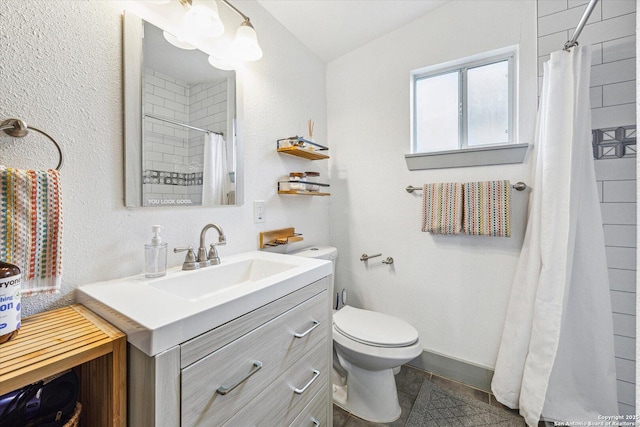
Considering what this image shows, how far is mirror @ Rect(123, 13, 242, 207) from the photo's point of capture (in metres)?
0.94

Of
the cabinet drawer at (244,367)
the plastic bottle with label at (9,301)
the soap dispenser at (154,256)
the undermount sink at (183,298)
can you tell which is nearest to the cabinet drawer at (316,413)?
the cabinet drawer at (244,367)

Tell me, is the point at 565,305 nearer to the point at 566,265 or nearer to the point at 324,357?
the point at 566,265

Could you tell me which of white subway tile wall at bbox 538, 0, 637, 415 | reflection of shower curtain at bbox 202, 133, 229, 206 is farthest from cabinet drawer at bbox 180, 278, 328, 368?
white subway tile wall at bbox 538, 0, 637, 415

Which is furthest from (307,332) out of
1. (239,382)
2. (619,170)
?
(619,170)

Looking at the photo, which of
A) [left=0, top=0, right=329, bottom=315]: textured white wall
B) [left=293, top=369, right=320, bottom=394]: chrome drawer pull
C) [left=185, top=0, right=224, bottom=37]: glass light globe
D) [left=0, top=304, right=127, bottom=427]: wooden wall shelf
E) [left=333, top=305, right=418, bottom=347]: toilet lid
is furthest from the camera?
[left=333, top=305, right=418, bottom=347]: toilet lid

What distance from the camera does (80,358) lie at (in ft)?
1.76

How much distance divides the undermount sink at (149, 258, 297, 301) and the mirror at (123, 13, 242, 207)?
0.97ft

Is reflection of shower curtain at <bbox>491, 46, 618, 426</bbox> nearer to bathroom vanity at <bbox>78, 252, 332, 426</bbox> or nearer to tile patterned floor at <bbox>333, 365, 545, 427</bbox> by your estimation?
tile patterned floor at <bbox>333, 365, 545, 427</bbox>

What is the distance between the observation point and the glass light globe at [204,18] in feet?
3.39

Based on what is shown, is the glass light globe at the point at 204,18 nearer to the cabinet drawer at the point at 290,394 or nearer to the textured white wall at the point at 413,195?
the textured white wall at the point at 413,195

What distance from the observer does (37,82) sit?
744mm

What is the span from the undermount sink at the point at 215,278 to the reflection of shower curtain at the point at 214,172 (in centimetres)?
31

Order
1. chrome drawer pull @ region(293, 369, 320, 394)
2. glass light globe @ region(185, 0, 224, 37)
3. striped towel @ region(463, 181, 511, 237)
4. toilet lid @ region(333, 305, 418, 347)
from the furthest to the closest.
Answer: striped towel @ region(463, 181, 511, 237)
toilet lid @ region(333, 305, 418, 347)
glass light globe @ region(185, 0, 224, 37)
chrome drawer pull @ region(293, 369, 320, 394)

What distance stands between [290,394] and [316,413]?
243 mm
